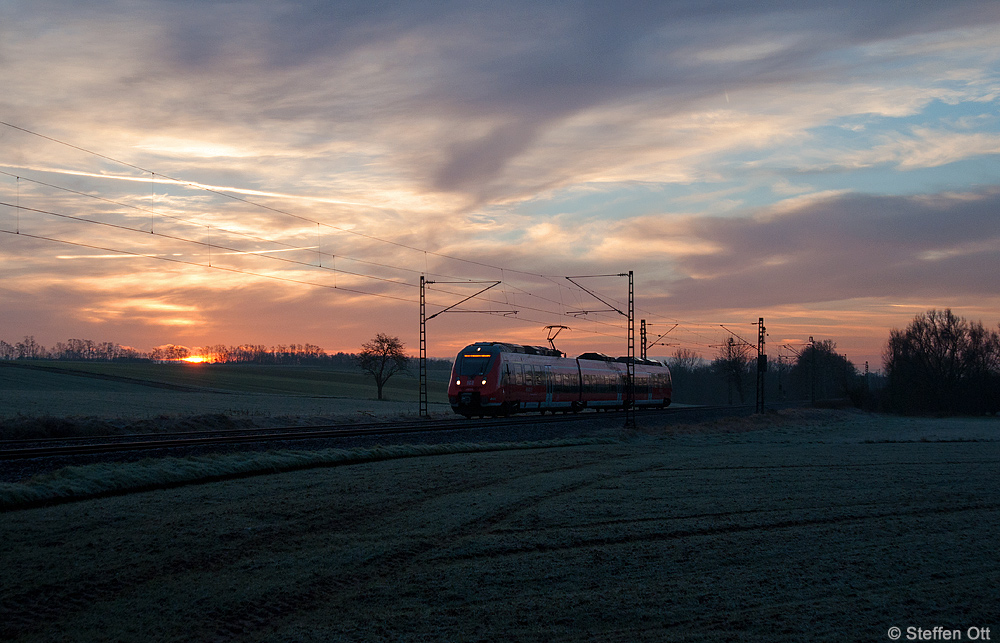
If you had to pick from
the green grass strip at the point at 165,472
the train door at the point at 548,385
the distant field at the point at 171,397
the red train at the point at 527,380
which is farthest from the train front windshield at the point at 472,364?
the green grass strip at the point at 165,472

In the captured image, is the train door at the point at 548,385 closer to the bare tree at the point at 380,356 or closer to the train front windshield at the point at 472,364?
the train front windshield at the point at 472,364

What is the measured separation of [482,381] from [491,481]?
23.9 metres

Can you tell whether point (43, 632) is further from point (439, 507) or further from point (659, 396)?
point (659, 396)

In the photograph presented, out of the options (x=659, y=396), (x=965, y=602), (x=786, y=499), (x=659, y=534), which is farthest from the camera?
(x=659, y=396)

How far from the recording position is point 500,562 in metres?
8.64

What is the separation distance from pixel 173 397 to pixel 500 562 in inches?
2279

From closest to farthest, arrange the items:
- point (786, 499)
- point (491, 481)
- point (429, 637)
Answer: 1. point (429, 637)
2. point (786, 499)
3. point (491, 481)

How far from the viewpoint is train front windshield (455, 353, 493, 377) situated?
39688 millimetres

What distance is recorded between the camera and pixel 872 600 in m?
7.28

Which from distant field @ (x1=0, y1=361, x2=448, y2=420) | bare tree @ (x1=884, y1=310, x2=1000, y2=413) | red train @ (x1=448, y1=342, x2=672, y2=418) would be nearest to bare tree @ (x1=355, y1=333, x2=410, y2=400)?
distant field @ (x1=0, y1=361, x2=448, y2=420)

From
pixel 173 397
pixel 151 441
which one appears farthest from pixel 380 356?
pixel 151 441

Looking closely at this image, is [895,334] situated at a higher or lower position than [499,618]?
higher

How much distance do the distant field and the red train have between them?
28.4 feet

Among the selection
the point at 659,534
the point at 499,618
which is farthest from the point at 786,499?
the point at 499,618
